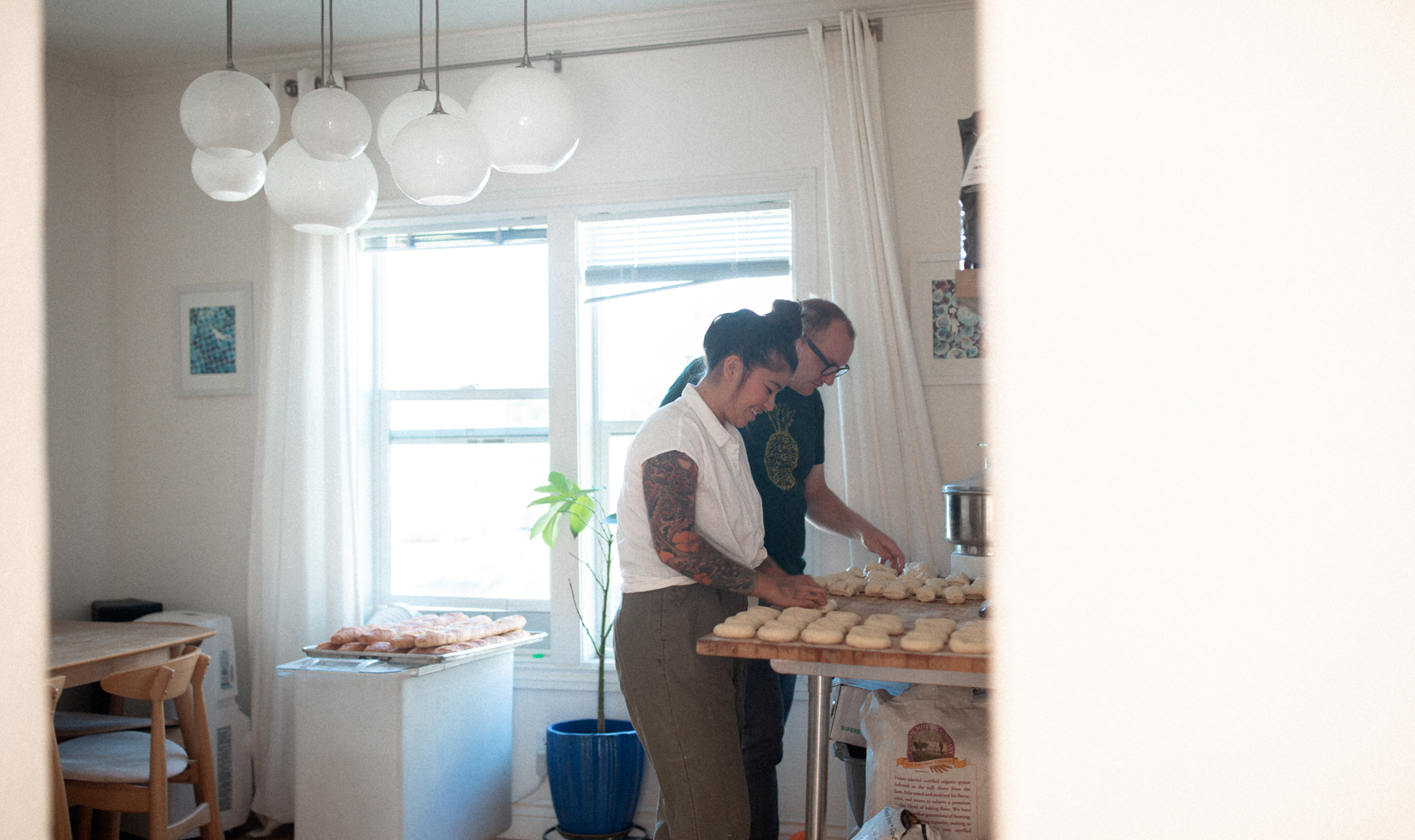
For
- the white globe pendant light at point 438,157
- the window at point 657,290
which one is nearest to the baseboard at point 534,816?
the window at point 657,290

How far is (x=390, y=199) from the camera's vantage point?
389 centimetres

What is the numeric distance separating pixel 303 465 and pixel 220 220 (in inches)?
45.9

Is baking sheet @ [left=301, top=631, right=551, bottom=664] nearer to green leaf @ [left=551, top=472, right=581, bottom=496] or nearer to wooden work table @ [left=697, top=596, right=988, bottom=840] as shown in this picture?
green leaf @ [left=551, top=472, right=581, bottom=496]

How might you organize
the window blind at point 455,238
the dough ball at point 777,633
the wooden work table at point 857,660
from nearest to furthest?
1. the wooden work table at point 857,660
2. the dough ball at point 777,633
3. the window blind at point 455,238

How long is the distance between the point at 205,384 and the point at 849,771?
3087 millimetres

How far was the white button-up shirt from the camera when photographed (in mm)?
2168

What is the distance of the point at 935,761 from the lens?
216cm

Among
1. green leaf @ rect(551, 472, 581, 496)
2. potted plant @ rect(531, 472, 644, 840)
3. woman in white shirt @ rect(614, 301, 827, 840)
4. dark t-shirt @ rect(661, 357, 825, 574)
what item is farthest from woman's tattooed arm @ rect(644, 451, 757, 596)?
green leaf @ rect(551, 472, 581, 496)

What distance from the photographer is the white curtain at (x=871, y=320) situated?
3.33m

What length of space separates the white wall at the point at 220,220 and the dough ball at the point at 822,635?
159 cm

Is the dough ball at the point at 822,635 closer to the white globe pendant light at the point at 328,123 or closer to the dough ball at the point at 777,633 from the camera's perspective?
the dough ball at the point at 777,633

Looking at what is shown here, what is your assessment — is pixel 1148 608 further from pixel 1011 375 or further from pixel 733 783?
pixel 733 783

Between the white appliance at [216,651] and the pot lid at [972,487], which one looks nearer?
the pot lid at [972,487]

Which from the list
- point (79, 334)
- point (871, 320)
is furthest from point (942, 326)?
point (79, 334)
